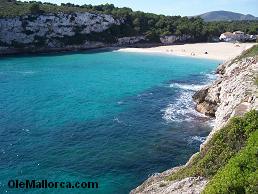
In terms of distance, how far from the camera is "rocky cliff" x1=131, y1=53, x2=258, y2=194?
21.4 meters

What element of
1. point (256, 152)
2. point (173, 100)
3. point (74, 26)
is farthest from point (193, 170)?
point (74, 26)

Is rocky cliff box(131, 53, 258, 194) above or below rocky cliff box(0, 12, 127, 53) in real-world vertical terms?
below

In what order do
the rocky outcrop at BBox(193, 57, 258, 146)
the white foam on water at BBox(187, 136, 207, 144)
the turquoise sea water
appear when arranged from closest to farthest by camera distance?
the rocky outcrop at BBox(193, 57, 258, 146) → the turquoise sea water → the white foam on water at BBox(187, 136, 207, 144)

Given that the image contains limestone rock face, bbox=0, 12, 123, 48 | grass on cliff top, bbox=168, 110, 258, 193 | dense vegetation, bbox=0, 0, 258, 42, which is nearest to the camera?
grass on cliff top, bbox=168, 110, 258, 193

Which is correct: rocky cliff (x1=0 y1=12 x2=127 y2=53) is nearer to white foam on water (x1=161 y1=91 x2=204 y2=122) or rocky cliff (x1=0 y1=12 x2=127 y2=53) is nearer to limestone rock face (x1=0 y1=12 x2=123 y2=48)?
limestone rock face (x1=0 y1=12 x2=123 y2=48)

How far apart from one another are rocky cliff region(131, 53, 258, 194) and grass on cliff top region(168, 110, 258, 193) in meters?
0.72

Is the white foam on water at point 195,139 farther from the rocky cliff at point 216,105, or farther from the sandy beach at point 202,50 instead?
the sandy beach at point 202,50

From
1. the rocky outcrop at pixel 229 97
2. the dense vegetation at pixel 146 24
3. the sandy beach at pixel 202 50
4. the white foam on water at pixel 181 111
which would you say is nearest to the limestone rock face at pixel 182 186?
the rocky outcrop at pixel 229 97

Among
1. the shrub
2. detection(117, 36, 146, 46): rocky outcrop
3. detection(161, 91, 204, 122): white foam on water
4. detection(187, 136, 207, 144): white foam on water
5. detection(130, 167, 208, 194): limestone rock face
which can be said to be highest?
detection(117, 36, 146, 46): rocky outcrop

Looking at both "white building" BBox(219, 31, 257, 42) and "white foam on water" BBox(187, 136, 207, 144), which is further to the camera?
"white building" BBox(219, 31, 257, 42)

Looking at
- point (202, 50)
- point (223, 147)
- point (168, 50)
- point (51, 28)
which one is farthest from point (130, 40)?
point (223, 147)

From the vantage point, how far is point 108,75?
79.5 meters

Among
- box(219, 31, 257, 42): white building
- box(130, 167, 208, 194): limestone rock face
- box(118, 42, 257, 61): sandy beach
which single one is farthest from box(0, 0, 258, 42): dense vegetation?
box(130, 167, 208, 194): limestone rock face

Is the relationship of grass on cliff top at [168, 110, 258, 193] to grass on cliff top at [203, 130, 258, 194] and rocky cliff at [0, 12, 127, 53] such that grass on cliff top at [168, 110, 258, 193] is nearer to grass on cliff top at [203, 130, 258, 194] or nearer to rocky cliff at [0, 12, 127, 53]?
grass on cliff top at [203, 130, 258, 194]
